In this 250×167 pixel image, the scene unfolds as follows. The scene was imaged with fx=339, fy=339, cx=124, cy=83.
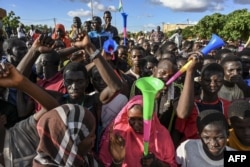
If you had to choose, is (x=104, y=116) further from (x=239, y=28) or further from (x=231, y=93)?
(x=239, y=28)

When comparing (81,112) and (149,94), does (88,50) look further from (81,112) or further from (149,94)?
(81,112)

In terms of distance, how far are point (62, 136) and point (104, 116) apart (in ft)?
4.28

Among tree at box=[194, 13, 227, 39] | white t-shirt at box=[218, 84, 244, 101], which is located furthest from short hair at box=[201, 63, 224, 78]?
tree at box=[194, 13, 227, 39]

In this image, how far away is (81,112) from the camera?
184 centimetres

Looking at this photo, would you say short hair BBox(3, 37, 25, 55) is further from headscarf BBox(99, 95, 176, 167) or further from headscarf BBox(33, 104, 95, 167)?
headscarf BBox(33, 104, 95, 167)

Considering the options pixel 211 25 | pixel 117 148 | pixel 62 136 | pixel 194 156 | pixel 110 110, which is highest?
pixel 211 25

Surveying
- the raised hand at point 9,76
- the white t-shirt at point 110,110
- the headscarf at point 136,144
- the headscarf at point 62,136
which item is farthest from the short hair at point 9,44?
the headscarf at point 62,136

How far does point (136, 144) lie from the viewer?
2.58m

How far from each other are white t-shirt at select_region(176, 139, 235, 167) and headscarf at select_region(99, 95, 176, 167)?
88mm

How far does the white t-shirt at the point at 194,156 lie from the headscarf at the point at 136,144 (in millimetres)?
88

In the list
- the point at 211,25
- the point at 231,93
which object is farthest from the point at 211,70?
the point at 211,25

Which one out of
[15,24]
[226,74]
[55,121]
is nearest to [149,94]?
[55,121]

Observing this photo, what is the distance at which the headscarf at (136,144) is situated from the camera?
8.22ft

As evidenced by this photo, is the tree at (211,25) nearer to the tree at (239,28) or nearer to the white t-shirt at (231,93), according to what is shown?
the tree at (239,28)
